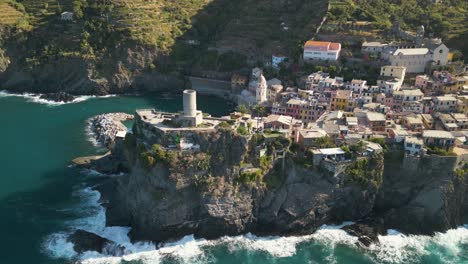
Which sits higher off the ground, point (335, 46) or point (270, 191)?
point (335, 46)

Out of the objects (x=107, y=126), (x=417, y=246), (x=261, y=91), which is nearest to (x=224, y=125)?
(x=417, y=246)

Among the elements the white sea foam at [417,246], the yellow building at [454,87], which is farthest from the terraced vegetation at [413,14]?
the white sea foam at [417,246]

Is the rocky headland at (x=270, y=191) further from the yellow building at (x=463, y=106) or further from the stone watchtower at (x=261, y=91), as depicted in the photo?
the stone watchtower at (x=261, y=91)

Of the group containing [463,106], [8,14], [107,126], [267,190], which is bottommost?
[267,190]

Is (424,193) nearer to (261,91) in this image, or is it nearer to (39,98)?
(261,91)

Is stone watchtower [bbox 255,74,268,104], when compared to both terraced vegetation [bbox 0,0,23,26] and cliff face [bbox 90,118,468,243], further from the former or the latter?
terraced vegetation [bbox 0,0,23,26]

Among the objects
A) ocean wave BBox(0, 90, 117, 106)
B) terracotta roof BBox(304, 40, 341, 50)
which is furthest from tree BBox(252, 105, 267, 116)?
ocean wave BBox(0, 90, 117, 106)

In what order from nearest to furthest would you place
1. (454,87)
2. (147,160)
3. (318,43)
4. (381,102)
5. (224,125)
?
1. (147,160)
2. (224,125)
3. (381,102)
4. (454,87)
5. (318,43)
